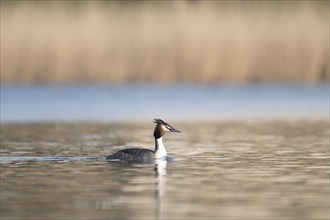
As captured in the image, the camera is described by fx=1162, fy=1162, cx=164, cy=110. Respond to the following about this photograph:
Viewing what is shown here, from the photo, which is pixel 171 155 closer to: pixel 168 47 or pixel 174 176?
pixel 174 176

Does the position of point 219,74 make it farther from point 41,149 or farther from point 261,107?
point 41,149

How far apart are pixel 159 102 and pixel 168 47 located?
177 cm

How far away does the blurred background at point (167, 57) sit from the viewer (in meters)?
26.3

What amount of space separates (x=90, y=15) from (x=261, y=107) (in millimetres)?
5995

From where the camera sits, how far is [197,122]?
20.4 meters

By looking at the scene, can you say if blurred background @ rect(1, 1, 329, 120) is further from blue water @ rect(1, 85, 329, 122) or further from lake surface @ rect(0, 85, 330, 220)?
lake surface @ rect(0, 85, 330, 220)

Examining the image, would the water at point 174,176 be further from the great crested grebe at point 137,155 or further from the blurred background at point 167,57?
the blurred background at point 167,57

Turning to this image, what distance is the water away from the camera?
9.22 metres

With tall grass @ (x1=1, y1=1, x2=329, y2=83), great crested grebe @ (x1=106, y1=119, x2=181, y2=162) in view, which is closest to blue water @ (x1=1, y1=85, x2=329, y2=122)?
tall grass @ (x1=1, y1=1, x2=329, y2=83)

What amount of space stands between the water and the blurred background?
25.4ft

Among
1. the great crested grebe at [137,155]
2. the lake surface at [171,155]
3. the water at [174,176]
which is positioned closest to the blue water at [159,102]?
the lake surface at [171,155]

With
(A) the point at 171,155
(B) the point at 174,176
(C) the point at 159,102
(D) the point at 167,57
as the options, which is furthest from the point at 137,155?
(D) the point at 167,57

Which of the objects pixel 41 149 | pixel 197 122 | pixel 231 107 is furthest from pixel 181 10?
pixel 41 149

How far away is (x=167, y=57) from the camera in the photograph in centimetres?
2681
